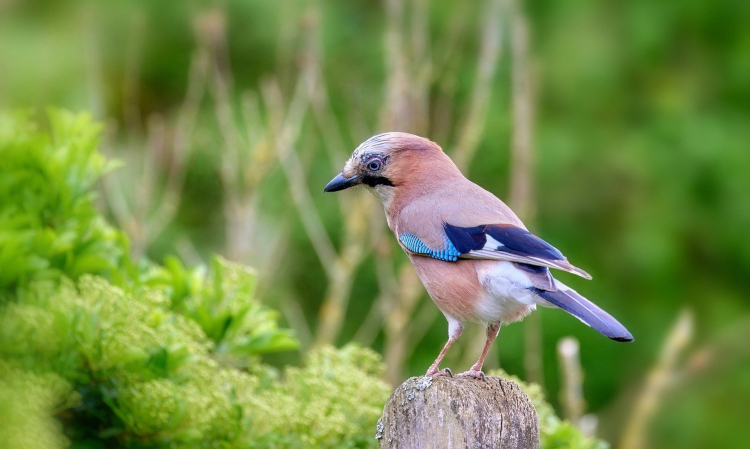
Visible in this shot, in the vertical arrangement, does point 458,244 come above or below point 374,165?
below

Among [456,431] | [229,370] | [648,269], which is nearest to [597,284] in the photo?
[648,269]

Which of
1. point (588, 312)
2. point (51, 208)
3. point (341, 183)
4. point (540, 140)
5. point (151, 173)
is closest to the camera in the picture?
point (588, 312)

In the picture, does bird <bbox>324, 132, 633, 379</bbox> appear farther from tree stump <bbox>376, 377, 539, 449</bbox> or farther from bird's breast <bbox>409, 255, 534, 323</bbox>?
tree stump <bbox>376, 377, 539, 449</bbox>

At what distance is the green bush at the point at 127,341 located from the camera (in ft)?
11.6

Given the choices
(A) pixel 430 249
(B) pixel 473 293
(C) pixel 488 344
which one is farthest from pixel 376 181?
(C) pixel 488 344

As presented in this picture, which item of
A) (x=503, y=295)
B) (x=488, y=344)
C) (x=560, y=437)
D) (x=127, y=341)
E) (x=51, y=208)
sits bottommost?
(x=560, y=437)

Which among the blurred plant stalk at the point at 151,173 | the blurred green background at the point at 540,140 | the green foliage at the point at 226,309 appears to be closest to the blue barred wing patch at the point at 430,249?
the green foliage at the point at 226,309

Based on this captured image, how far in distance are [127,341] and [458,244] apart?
4.40 ft

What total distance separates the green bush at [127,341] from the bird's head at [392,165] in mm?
651

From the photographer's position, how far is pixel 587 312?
334cm

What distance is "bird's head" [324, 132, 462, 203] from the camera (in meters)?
4.39

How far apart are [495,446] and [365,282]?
583 centimetres

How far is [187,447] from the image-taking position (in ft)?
12.3

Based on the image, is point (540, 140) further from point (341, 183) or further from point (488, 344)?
point (488, 344)
